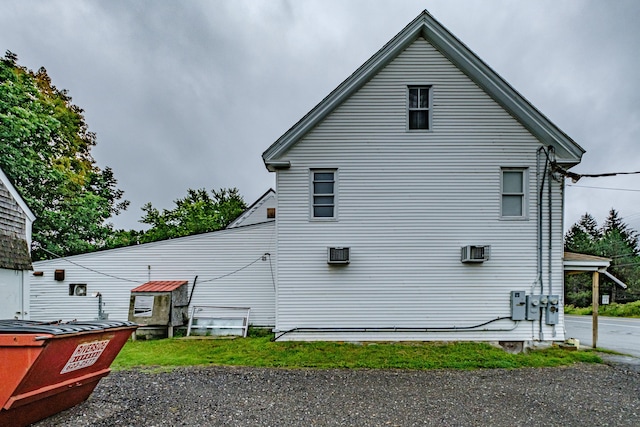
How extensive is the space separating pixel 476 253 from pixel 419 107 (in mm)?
4149

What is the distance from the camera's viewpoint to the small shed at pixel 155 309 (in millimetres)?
10000

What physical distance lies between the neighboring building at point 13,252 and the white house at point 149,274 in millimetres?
1263

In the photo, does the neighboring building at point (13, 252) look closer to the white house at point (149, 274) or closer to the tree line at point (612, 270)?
the white house at point (149, 274)

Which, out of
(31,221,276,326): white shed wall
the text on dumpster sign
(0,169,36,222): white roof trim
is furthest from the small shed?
the text on dumpster sign

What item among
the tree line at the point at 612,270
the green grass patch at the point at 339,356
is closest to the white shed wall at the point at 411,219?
the green grass patch at the point at 339,356

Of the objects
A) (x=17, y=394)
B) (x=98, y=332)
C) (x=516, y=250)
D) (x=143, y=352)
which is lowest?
(x=143, y=352)

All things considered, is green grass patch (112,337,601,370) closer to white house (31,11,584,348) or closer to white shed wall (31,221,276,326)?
white house (31,11,584,348)

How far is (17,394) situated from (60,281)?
9281mm

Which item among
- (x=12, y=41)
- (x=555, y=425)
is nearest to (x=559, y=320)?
(x=555, y=425)

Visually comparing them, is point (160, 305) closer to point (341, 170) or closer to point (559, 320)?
point (341, 170)

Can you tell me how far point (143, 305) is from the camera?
1020 cm

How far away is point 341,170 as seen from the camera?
9141 mm

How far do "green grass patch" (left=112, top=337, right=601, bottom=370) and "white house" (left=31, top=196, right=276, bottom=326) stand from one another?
2356 millimetres

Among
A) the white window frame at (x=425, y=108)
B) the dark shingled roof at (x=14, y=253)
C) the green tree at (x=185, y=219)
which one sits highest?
the white window frame at (x=425, y=108)
